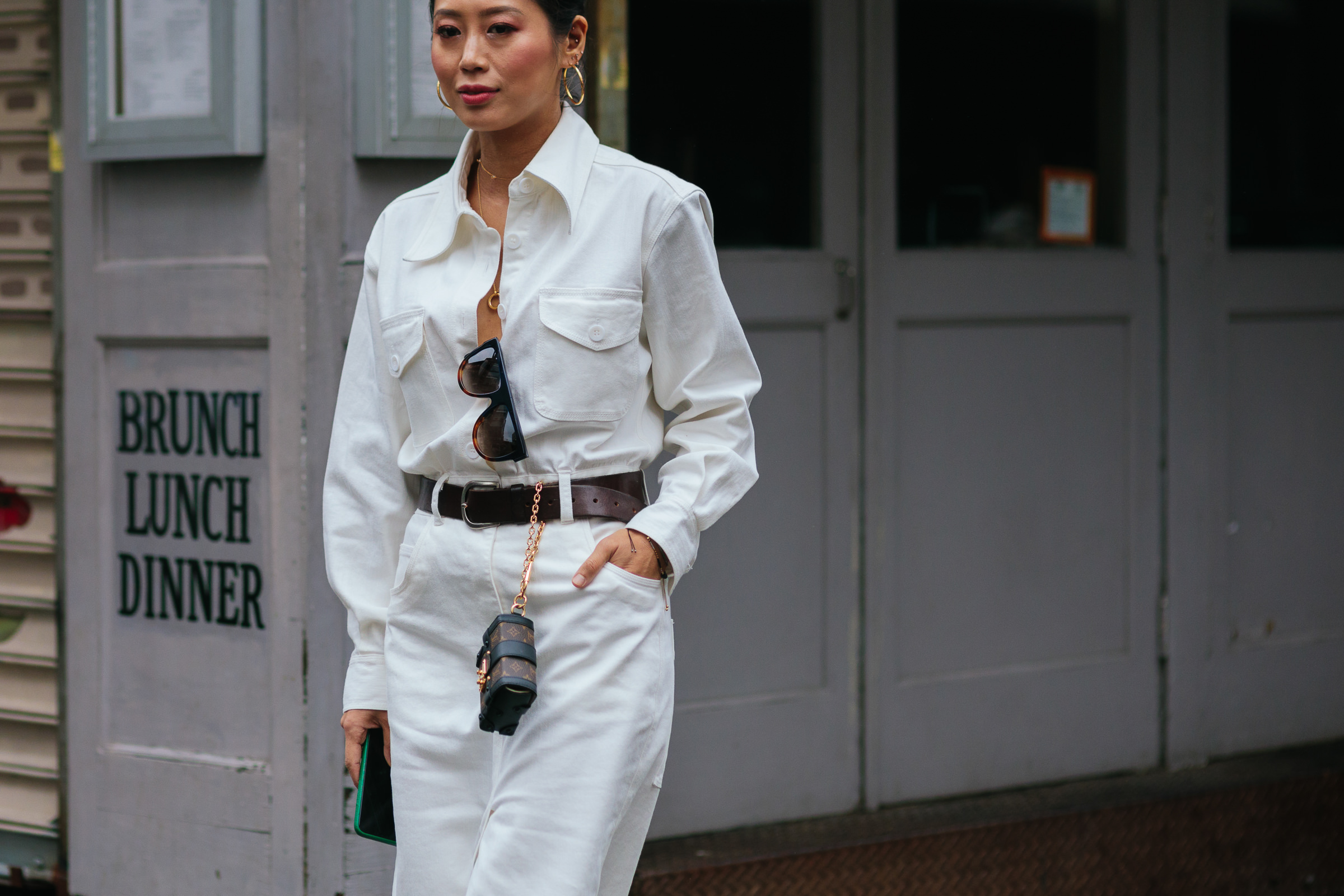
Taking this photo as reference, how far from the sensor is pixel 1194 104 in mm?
4414

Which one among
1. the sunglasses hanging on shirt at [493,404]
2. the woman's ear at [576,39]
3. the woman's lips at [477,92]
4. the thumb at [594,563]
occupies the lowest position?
the thumb at [594,563]

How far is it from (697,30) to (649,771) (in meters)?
2.27

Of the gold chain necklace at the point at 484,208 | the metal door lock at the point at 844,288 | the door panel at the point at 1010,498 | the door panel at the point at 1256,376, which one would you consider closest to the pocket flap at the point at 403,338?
the gold chain necklace at the point at 484,208

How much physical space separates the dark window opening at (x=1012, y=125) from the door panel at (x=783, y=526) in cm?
27

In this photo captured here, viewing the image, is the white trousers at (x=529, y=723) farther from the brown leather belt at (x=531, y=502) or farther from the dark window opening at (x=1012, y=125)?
the dark window opening at (x=1012, y=125)

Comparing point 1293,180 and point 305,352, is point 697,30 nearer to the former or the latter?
point 305,352

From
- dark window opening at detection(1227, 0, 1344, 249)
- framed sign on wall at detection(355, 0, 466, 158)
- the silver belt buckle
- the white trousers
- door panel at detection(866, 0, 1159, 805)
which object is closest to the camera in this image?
the white trousers

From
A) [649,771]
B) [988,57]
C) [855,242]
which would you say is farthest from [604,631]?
[988,57]

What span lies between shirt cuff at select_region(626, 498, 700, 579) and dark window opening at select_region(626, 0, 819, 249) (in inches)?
70.5

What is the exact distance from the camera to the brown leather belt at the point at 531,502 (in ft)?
7.30

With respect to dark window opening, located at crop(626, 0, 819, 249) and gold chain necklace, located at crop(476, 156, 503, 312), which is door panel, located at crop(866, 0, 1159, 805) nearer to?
dark window opening, located at crop(626, 0, 819, 249)

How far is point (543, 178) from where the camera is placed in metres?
2.23

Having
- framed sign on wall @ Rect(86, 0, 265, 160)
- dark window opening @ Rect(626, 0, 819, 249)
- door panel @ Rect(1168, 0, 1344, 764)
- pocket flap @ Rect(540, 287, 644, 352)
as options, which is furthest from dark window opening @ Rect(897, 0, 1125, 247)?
pocket flap @ Rect(540, 287, 644, 352)

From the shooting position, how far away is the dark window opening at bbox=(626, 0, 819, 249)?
153 inches
